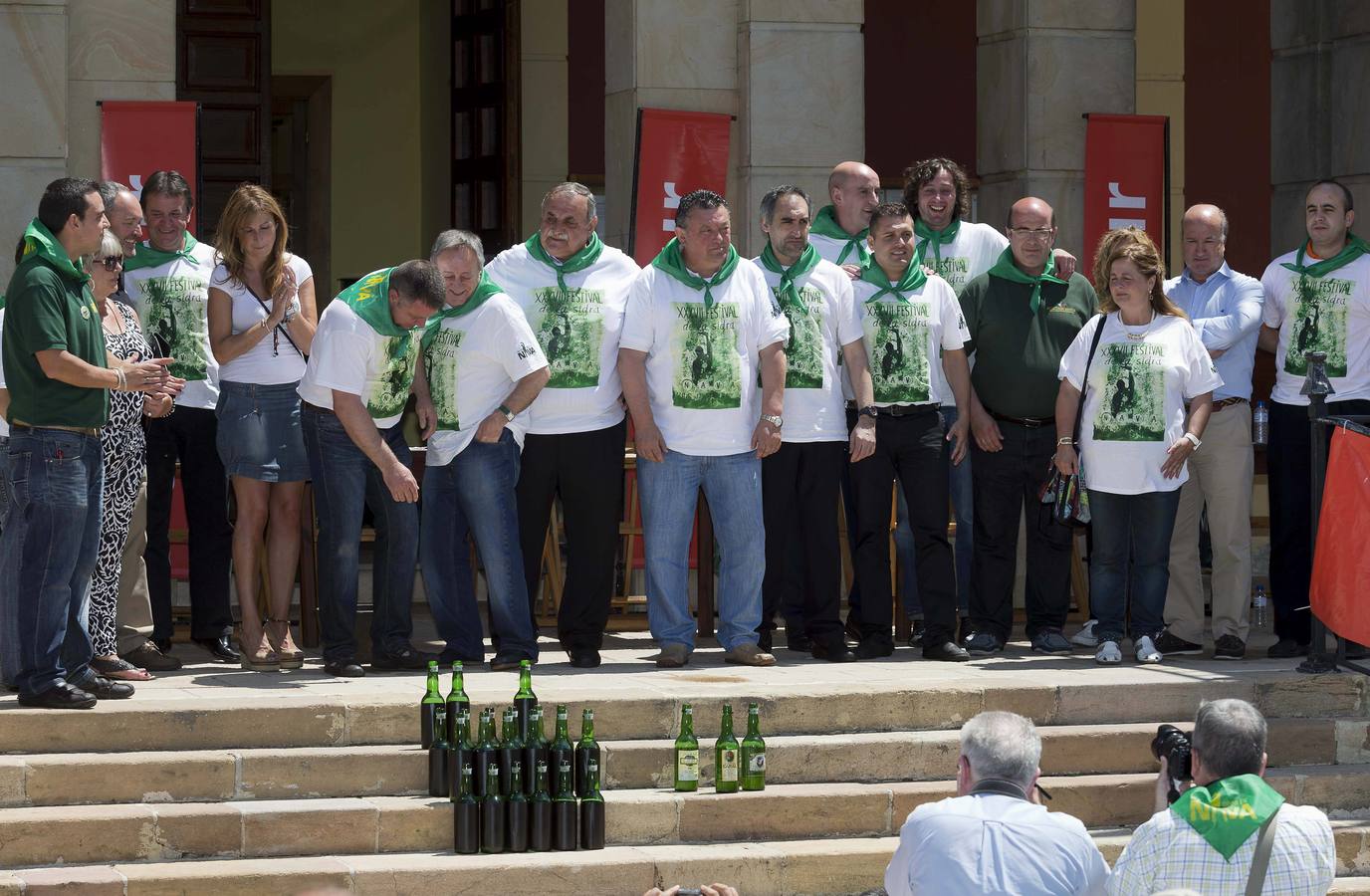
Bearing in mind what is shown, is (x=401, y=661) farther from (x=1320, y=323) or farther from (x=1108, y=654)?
(x=1320, y=323)

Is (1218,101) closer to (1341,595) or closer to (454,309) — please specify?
(1341,595)

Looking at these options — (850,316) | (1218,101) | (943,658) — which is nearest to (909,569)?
(943,658)

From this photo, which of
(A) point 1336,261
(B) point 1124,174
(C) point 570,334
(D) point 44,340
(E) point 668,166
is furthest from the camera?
(B) point 1124,174

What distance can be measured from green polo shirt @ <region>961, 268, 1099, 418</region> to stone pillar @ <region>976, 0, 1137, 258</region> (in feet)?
8.89

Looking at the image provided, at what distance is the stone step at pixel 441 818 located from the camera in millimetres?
6402

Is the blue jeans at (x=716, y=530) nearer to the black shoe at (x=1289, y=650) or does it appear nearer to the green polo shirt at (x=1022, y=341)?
the green polo shirt at (x=1022, y=341)

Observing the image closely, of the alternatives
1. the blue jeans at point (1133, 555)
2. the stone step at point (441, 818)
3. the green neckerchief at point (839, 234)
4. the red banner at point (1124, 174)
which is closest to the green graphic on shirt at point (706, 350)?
the green neckerchief at point (839, 234)

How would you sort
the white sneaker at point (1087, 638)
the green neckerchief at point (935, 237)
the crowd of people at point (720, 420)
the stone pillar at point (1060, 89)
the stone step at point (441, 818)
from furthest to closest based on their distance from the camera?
the stone pillar at point (1060, 89) < the green neckerchief at point (935, 237) < the white sneaker at point (1087, 638) < the crowd of people at point (720, 420) < the stone step at point (441, 818)

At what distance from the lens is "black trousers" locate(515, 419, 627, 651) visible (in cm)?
819

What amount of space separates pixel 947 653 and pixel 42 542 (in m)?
3.59

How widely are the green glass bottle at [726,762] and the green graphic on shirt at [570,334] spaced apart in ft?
5.88

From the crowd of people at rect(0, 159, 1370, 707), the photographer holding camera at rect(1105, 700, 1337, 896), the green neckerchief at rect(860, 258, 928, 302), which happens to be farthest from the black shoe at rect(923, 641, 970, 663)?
the photographer holding camera at rect(1105, 700, 1337, 896)

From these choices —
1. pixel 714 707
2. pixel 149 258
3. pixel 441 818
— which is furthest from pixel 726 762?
pixel 149 258

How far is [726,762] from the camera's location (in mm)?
6953
